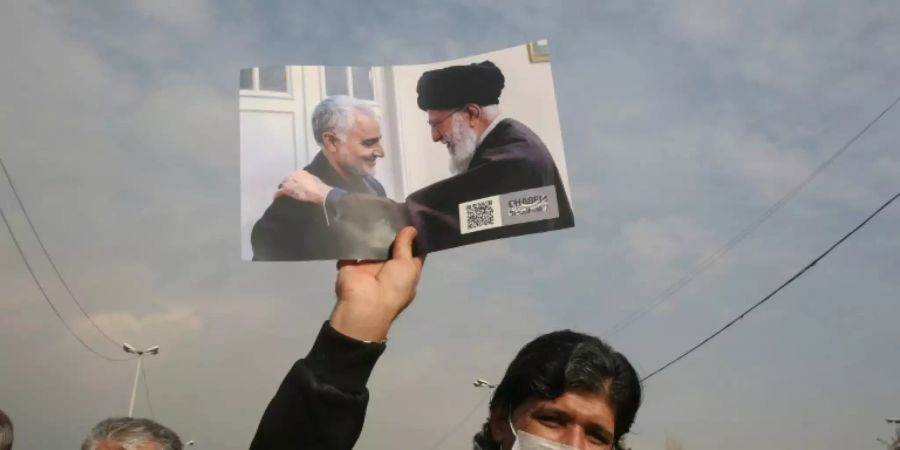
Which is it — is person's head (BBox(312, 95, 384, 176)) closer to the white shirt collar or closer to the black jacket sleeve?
the white shirt collar

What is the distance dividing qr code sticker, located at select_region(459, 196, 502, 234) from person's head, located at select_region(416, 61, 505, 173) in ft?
0.52

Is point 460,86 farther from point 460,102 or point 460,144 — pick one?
point 460,144

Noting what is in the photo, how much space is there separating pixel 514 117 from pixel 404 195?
1.35ft

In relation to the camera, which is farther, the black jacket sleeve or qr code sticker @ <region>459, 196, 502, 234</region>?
qr code sticker @ <region>459, 196, 502, 234</region>

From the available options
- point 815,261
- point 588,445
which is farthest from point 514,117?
point 815,261

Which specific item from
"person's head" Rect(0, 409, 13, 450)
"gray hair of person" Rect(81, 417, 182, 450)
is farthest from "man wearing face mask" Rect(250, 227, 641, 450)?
"person's head" Rect(0, 409, 13, 450)

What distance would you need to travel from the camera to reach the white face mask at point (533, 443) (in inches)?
73.0

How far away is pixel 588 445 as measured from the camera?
1877 millimetres

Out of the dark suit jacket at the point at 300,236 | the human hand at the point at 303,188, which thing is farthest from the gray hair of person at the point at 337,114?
the dark suit jacket at the point at 300,236

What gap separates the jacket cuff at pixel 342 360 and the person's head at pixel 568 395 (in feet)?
1.28

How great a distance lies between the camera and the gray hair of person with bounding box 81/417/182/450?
300 cm

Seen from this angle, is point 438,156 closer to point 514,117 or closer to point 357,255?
point 514,117

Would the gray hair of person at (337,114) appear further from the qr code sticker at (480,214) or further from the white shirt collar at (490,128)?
the qr code sticker at (480,214)

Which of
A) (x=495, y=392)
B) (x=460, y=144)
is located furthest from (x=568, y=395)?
(x=460, y=144)
